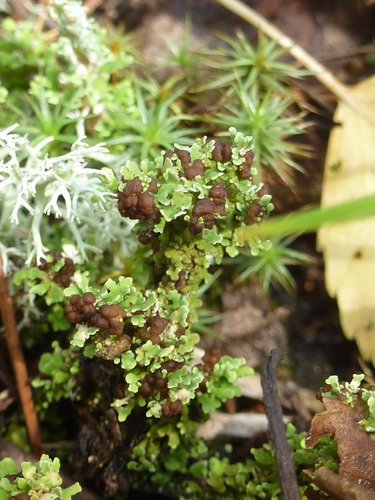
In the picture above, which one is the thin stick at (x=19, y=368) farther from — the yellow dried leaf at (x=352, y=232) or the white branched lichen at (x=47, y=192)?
→ the yellow dried leaf at (x=352, y=232)

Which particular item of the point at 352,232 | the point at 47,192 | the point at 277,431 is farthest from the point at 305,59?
the point at 277,431

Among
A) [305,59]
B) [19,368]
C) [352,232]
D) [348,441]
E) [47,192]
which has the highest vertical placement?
[305,59]

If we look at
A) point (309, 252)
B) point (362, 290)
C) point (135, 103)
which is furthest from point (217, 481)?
point (135, 103)

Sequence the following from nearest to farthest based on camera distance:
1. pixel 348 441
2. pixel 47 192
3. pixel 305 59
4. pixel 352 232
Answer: pixel 348 441
pixel 47 192
pixel 352 232
pixel 305 59

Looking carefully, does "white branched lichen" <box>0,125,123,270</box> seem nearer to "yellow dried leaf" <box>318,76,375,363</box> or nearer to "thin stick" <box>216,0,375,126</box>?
"yellow dried leaf" <box>318,76,375,363</box>

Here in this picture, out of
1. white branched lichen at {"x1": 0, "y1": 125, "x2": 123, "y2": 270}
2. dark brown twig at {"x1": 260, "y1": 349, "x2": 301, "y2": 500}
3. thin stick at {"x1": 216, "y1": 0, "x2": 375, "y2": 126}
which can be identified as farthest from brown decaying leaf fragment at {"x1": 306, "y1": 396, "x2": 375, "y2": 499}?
thin stick at {"x1": 216, "y1": 0, "x2": 375, "y2": 126}

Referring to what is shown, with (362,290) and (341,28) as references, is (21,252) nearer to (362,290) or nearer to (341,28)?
(362,290)

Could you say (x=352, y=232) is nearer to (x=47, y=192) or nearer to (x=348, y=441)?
(x=348, y=441)

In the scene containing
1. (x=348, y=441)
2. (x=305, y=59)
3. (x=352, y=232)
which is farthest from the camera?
(x=305, y=59)
